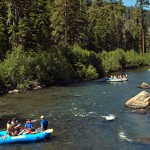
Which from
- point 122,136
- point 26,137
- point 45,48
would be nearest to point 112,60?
point 45,48

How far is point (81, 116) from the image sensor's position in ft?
95.1

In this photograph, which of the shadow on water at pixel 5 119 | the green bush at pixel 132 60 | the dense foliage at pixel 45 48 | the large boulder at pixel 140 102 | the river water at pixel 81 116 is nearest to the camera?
the river water at pixel 81 116

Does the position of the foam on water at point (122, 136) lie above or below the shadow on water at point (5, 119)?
below

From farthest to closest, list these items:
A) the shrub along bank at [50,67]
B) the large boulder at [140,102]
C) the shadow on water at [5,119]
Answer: the shrub along bank at [50,67] < the large boulder at [140,102] < the shadow on water at [5,119]

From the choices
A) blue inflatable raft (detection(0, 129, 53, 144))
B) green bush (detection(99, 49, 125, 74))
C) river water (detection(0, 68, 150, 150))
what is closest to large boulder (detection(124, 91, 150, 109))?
river water (detection(0, 68, 150, 150))

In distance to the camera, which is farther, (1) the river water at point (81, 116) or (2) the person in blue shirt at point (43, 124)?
(2) the person in blue shirt at point (43, 124)

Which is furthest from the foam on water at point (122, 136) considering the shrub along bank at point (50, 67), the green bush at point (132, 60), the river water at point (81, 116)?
the green bush at point (132, 60)

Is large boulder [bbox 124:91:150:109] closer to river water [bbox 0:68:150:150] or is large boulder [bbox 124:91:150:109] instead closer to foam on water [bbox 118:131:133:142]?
river water [bbox 0:68:150:150]

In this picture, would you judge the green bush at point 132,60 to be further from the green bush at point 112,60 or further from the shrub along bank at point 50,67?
the shrub along bank at point 50,67

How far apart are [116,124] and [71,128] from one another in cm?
344

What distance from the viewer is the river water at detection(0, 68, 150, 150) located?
22.0m

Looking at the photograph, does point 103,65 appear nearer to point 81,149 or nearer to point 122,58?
point 122,58

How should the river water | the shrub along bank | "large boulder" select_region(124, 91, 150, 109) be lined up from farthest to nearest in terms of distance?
the shrub along bank → "large boulder" select_region(124, 91, 150, 109) → the river water

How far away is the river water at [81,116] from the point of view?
72.1 ft
